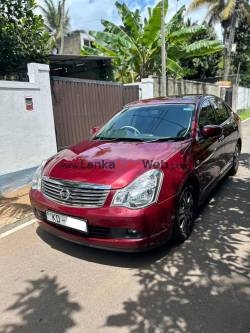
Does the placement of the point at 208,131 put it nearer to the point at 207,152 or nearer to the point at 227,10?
the point at 207,152

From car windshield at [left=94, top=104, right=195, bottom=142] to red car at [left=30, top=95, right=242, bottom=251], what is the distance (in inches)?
0.5

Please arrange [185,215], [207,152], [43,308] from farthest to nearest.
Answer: [207,152] → [185,215] → [43,308]

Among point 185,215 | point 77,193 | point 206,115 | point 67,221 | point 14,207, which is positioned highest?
point 206,115

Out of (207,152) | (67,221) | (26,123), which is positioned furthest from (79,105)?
(67,221)

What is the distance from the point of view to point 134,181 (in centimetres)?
338

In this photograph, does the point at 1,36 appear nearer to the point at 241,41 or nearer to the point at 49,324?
the point at 49,324

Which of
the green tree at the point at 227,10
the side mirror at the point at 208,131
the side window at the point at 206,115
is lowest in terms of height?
the side mirror at the point at 208,131

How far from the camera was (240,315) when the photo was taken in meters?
2.79

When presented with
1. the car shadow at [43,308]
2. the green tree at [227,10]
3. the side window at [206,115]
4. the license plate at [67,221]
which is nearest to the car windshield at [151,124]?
the side window at [206,115]

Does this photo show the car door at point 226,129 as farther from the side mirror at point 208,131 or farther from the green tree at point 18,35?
the green tree at point 18,35

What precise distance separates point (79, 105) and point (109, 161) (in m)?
5.07

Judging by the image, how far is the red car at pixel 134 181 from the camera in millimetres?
3326

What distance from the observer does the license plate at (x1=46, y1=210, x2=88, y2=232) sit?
3427mm

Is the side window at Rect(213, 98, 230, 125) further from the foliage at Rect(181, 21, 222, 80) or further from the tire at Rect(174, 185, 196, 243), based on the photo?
the foliage at Rect(181, 21, 222, 80)
